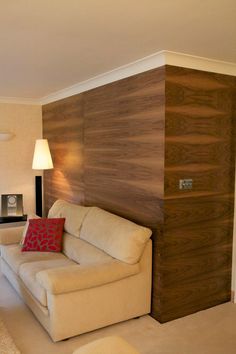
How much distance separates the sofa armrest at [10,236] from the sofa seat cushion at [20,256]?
204 mm

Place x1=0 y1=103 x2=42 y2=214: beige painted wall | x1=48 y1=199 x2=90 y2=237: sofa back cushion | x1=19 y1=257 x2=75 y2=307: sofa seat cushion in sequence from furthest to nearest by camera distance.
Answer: x1=0 y1=103 x2=42 y2=214: beige painted wall
x1=48 y1=199 x2=90 y2=237: sofa back cushion
x1=19 y1=257 x2=75 y2=307: sofa seat cushion

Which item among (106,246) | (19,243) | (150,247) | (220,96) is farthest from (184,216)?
(19,243)

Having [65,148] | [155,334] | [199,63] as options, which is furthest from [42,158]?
[155,334]

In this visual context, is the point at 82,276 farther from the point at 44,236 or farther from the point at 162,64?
the point at 162,64

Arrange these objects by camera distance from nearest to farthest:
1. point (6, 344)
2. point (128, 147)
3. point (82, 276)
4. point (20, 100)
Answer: point (6, 344), point (82, 276), point (128, 147), point (20, 100)

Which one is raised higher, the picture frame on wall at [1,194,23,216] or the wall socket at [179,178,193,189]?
the wall socket at [179,178,193,189]

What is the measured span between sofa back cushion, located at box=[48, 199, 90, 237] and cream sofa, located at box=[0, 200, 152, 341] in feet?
0.59

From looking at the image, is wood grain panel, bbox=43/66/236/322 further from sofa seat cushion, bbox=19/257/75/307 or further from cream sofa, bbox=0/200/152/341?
sofa seat cushion, bbox=19/257/75/307

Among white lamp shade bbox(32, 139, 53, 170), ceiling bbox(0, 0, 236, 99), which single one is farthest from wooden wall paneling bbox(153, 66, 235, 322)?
white lamp shade bbox(32, 139, 53, 170)

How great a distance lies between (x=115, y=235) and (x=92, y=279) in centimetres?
49

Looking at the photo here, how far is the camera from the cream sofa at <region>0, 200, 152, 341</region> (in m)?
2.58

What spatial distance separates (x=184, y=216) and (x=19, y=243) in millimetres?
2178

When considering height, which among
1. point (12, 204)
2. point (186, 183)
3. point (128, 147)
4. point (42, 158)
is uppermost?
point (128, 147)

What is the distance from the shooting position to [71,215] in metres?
3.81
